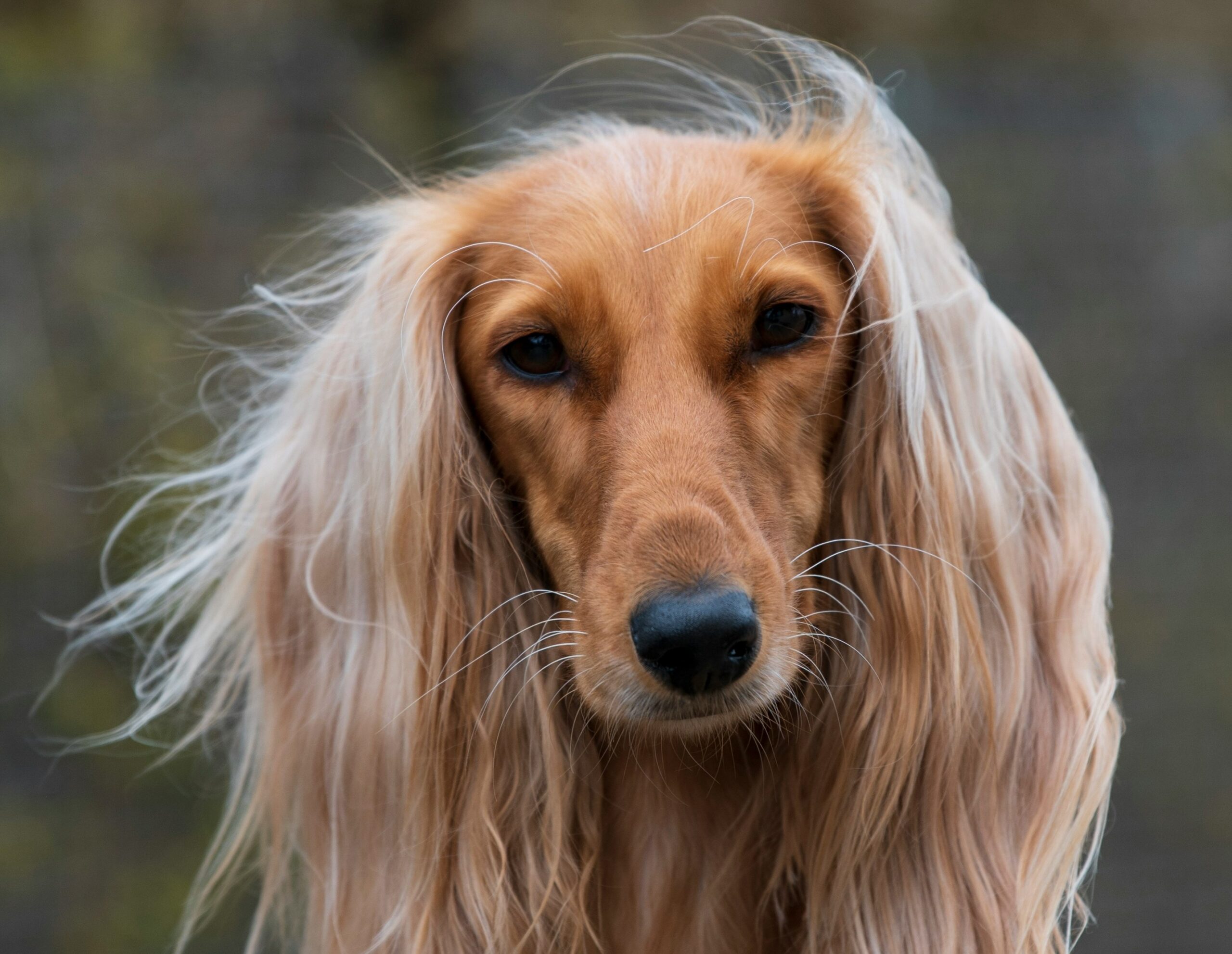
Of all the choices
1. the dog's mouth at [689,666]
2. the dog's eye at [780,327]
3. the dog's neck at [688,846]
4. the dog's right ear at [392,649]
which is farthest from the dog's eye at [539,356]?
the dog's neck at [688,846]

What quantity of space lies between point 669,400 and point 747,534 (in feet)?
0.81

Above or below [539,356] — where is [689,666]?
below

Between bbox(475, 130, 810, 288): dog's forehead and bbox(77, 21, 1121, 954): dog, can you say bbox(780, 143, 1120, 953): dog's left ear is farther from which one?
bbox(475, 130, 810, 288): dog's forehead

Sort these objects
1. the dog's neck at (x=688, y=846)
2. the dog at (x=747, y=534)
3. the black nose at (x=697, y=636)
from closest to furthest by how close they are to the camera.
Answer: the black nose at (x=697, y=636), the dog at (x=747, y=534), the dog's neck at (x=688, y=846)

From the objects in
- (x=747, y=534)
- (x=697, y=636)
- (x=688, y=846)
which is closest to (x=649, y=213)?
(x=747, y=534)

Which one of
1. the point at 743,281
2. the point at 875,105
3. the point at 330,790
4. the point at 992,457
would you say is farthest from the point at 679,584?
the point at 875,105

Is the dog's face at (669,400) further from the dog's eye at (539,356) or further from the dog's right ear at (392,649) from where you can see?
the dog's right ear at (392,649)

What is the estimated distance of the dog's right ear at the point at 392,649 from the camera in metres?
1.90

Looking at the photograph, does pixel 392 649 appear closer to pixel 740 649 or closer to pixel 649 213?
pixel 740 649

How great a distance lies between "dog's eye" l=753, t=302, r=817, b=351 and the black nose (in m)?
0.46

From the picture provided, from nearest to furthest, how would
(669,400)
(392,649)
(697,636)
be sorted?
(697,636), (669,400), (392,649)

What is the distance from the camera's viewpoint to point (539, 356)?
1829 millimetres

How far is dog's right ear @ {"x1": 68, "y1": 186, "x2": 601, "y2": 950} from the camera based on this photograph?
1900 millimetres

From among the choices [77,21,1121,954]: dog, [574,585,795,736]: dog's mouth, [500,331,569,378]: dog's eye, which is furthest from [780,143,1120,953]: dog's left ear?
[500,331,569,378]: dog's eye
